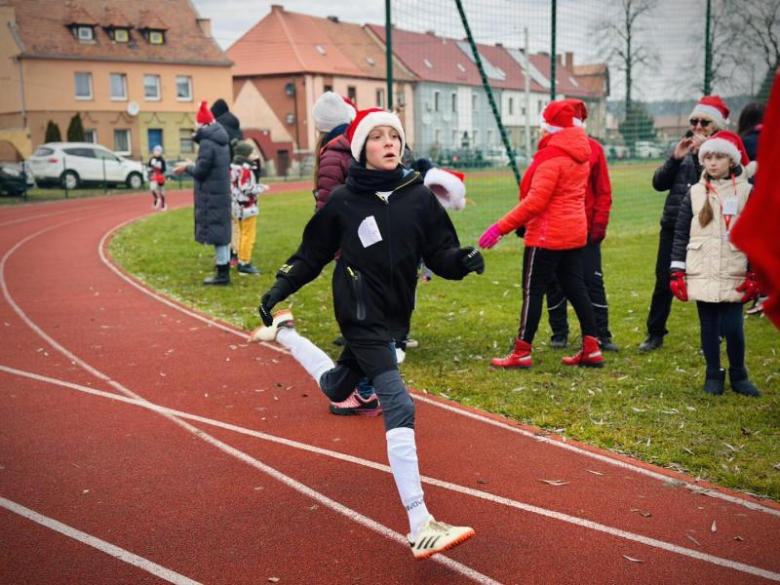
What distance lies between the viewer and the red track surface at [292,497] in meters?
3.84

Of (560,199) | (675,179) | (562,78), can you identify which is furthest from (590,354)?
(562,78)

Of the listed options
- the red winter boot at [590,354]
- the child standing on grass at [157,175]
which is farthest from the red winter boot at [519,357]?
the child standing on grass at [157,175]

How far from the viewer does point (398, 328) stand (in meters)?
4.30

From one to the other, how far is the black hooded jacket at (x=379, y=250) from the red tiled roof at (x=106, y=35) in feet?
160

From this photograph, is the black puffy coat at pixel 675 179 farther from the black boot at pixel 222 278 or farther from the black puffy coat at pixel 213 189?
the black boot at pixel 222 278

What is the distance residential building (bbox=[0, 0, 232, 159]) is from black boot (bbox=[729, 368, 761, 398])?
46642mm

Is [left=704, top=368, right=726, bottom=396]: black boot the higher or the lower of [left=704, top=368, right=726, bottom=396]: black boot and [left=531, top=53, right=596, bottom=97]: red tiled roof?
the lower

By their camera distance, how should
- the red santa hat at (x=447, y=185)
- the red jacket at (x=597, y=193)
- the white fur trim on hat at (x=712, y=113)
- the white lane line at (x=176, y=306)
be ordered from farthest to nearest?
the white lane line at (x=176, y=306), the red jacket at (x=597, y=193), the white fur trim on hat at (x=712, y=113), the red santa hat at (x=447, y=185)

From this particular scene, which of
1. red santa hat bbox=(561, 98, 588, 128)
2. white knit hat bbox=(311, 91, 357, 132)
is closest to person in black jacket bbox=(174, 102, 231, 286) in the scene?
white knit hat bbox=(311, 91, 357, 132)

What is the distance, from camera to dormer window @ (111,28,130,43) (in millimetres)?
51922

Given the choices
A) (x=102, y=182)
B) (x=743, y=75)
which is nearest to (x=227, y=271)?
(x=743, y=75)

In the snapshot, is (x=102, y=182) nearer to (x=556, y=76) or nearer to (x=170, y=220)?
(x=170, y=220)

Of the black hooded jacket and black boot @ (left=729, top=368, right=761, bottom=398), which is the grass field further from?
the black hooded jacket

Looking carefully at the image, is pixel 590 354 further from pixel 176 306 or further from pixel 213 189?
pixel 213 189
